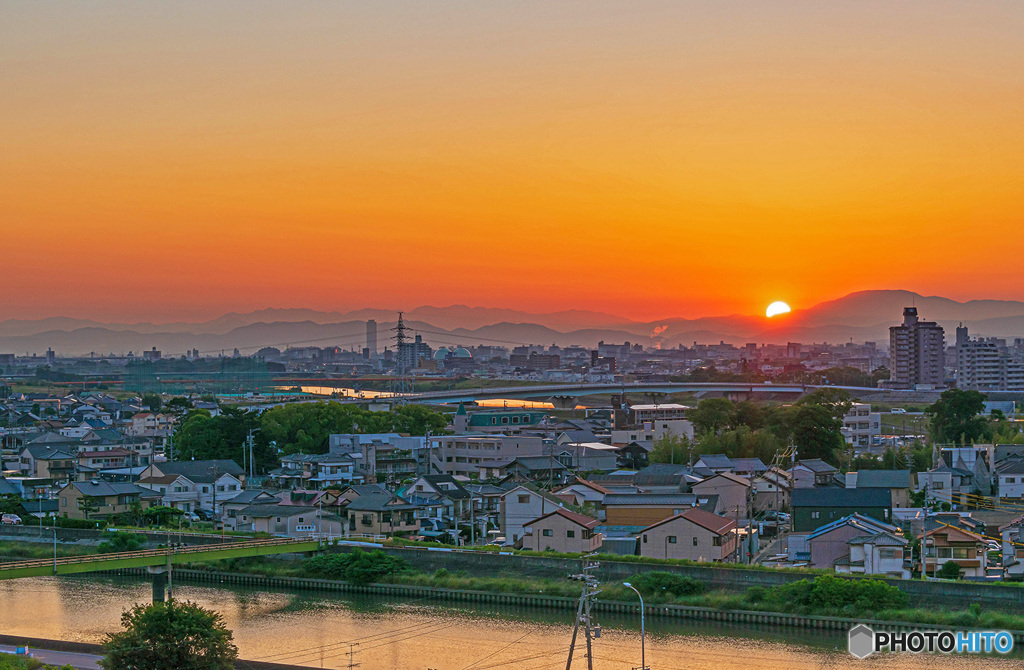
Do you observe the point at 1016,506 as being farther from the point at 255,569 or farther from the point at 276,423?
the point at 276,423

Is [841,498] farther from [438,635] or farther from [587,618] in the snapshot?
[587,618]

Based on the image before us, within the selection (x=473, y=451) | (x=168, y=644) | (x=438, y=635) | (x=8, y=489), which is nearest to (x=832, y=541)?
(x=438, y=635)

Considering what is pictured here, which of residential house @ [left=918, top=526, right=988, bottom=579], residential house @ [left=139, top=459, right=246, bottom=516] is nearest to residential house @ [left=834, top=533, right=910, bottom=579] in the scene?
residential house @ [left=918, top=526, right=988, bottom=579]

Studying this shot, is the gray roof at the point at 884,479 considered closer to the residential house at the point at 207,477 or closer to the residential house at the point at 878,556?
the residential house at the point at 878,556

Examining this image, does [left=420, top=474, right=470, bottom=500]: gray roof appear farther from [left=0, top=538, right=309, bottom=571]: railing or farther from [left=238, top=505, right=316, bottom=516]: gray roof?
[left=0, top=538, right=309, bottom=571]: railing

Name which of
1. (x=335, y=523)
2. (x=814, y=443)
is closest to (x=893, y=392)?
(x=814, y=443)


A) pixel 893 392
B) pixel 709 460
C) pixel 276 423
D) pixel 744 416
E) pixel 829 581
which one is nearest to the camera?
pixel 829 581
